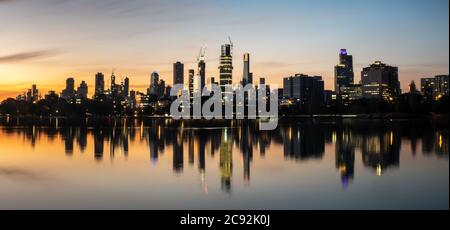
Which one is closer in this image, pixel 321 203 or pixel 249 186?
pixel 321 203

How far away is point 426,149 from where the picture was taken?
32031mm

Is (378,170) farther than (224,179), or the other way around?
(378,170)

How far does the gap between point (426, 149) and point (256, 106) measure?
153214 millimetres

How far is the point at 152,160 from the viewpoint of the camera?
25.5m

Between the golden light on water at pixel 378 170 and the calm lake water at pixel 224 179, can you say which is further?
the golden light on water at pixel 378 170

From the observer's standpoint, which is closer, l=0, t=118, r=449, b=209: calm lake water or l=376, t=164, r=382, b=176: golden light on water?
l=0, t=118, r=449, b=209: calm lake water

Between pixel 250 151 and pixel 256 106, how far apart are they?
155 meters

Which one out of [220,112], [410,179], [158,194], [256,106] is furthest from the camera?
[256,106]

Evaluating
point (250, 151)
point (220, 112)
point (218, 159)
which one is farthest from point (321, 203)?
point (220, 112)

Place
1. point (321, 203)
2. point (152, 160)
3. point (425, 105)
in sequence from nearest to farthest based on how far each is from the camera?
point (321, 203)
point (152, 160)
point (425, 105)
